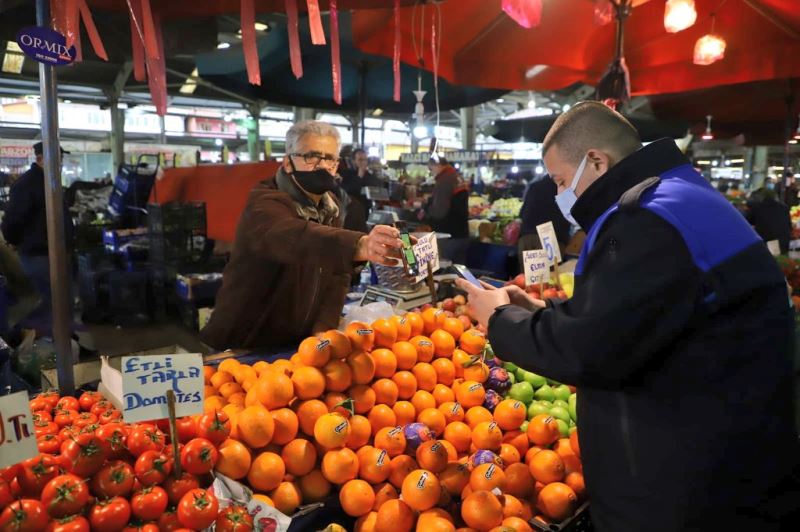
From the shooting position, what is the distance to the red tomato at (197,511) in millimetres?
1238

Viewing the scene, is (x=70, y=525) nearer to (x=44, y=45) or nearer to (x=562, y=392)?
(x=44, y=45)

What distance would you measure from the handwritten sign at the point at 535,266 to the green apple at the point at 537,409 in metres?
0.73

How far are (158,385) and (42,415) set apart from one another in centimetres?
53

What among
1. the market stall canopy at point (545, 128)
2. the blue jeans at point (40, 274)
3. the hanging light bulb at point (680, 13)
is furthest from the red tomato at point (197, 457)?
the market stall canopy at point (545, 128)

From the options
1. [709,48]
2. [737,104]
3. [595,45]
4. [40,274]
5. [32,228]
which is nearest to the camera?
[709,48]

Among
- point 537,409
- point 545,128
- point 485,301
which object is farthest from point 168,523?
point 545,128

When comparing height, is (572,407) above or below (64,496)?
below

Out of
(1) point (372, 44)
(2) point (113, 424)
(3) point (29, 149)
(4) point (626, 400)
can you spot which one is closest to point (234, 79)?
(1) point (372, 44)

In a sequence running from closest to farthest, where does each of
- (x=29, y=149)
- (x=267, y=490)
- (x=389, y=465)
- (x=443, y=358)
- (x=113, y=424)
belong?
(x=113, y=424), (x=267, y=490), (x=389, y=465), (x=443, y=358), (x=29, y=149)

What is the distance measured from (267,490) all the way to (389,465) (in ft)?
1.16

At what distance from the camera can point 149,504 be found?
1.26 metres

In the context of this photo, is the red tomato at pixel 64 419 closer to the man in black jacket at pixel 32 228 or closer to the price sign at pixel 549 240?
the price sign at pixel 549 240

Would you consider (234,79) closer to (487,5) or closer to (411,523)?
(487,5)

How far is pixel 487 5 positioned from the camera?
5.35 metres
